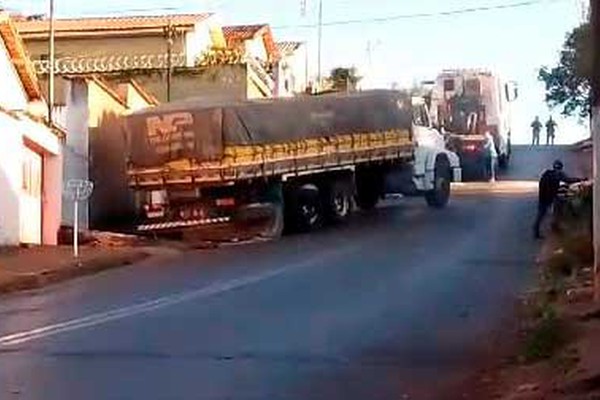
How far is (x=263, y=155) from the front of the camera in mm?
34156

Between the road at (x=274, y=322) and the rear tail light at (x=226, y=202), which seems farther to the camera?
the rear tail light at (x=226, y=202)

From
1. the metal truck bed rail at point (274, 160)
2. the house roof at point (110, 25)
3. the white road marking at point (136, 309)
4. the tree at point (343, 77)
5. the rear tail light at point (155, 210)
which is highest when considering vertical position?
the house roof at point (110, 25)

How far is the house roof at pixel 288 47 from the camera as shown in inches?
3113

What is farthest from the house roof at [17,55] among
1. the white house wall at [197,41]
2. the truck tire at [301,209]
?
the white house wall at [197,41]

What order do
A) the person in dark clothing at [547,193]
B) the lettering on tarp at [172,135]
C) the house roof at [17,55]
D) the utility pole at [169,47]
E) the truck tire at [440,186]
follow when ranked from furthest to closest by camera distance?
the utility pole at [169,47] → the truck tire at [440,186] → the house roof at [17,55] → the lettering on tarp at [172,135] → the person in dark clothing at [547,193]

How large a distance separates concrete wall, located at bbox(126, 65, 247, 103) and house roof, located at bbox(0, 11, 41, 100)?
1217cm

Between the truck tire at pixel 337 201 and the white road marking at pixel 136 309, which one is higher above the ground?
the truck tire at pixel 337 201

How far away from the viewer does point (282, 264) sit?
84.7 ft

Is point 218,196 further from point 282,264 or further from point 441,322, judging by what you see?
point 441,322

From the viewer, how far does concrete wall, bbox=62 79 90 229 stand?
3556 centimetres

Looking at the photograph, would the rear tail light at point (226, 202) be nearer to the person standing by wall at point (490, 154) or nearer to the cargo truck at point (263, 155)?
the cargo truck at point (263, 155)

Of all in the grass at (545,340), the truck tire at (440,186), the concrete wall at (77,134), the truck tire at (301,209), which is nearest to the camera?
the grass at (545,340)

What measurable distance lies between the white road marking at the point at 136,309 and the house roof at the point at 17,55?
12.9m

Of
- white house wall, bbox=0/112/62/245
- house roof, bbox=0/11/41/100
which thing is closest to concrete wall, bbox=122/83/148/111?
house roof, bbox=0/11/41/100
